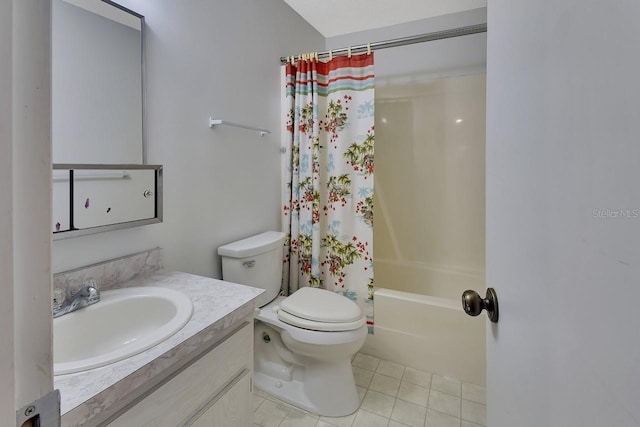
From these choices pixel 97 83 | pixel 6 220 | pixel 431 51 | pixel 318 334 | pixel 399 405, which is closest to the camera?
pixel 6 220

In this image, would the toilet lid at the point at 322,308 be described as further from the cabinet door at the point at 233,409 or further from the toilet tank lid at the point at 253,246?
the cabinet door at the point at 233,409

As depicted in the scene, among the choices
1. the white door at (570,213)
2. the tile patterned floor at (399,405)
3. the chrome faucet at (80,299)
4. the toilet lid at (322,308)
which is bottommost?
the tile patterned floor at (399,405)

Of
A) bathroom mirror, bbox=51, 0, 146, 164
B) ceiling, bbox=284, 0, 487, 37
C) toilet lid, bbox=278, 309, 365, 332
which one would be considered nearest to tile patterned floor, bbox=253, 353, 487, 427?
toilet lid, bbox=278, 309, 365, 332

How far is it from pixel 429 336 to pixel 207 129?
1.69 meters

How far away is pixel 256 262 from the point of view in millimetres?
1586

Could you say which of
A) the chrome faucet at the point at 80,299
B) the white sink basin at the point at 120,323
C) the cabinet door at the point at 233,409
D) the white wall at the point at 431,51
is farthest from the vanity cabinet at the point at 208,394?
the white wall at the point at 431,51

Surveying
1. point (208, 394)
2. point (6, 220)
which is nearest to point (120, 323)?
point (208, 394)

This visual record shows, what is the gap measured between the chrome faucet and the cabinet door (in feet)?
1.59

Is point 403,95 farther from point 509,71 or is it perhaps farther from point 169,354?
point 169,354

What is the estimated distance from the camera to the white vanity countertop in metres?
0.56

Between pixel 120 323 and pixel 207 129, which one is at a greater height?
pixel 207 129

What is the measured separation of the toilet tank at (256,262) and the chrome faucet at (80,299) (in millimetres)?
619

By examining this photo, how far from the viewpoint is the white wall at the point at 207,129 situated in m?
1.23

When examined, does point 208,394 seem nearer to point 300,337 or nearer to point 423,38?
point 300,337
